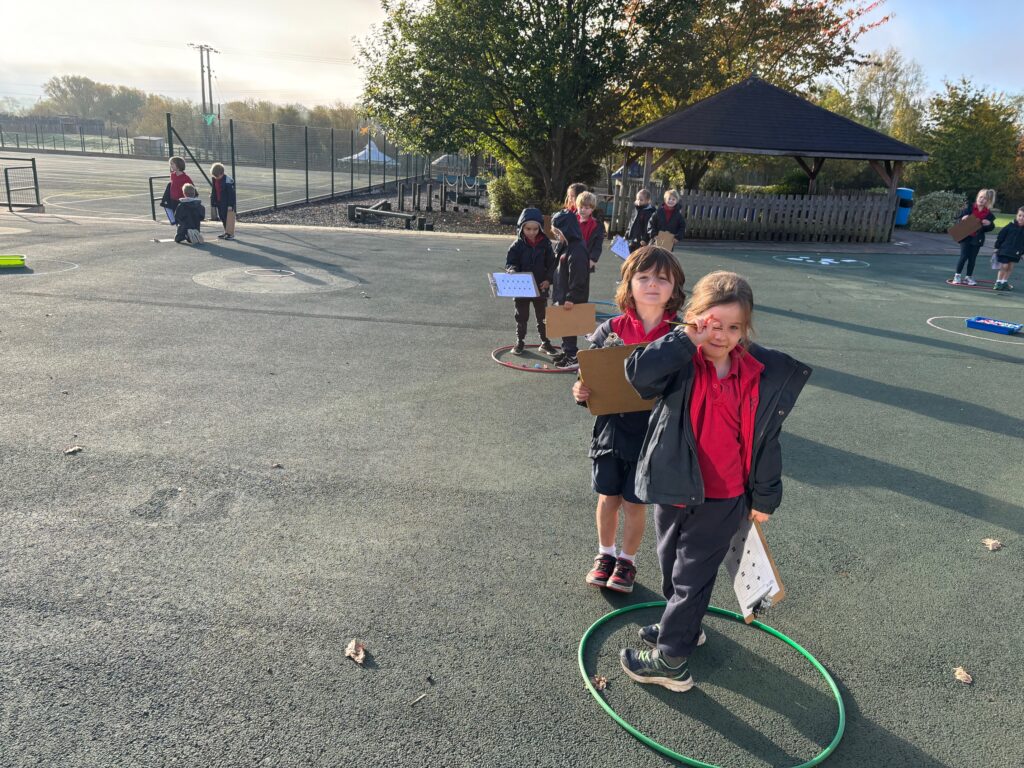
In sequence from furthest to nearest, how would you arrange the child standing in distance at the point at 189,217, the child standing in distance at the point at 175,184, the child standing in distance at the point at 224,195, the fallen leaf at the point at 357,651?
the child standing in distance at the point at 224,195, the child standing in distance at the point at 189,217, the child standing in distance at the point at 175,184, the fallen leaf at the point at 357,651

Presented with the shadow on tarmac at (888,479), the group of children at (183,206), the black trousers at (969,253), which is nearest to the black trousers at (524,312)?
the shadow on tarmac at (888,479)

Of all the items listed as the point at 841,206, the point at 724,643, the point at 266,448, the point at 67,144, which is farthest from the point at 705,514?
the point at 67,144

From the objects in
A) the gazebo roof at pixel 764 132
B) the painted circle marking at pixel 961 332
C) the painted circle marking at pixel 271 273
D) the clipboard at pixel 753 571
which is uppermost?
the gazebo roof at pixel 764 132

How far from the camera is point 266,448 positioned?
225 inches

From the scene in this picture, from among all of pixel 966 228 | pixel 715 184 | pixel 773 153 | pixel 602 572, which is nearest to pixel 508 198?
pixel 773 153

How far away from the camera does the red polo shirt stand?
9.71 feet

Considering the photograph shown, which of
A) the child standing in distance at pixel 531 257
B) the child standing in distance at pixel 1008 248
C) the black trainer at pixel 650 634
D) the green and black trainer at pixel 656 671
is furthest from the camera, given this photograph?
the child standing in distance at pixel 1008 248

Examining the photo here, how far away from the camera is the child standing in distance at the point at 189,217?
15656 mm

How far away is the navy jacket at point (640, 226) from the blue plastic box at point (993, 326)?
5413mm

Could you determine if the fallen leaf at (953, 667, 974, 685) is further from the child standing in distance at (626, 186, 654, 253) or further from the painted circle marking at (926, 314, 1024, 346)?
the child standing in distance at (626, 186, 654, 253)

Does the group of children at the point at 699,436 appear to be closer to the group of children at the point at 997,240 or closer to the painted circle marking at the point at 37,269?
the painted circle marking at the point at 37,269

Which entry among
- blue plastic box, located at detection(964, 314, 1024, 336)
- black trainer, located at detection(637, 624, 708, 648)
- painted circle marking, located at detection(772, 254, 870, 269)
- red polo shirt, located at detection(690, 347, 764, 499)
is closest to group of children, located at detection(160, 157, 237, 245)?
painted circle marking, located at detection(772, 254, 870, 269)

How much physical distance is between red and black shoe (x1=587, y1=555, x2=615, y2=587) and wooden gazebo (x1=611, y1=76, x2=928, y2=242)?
63.5ft

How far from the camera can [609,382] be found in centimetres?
348
